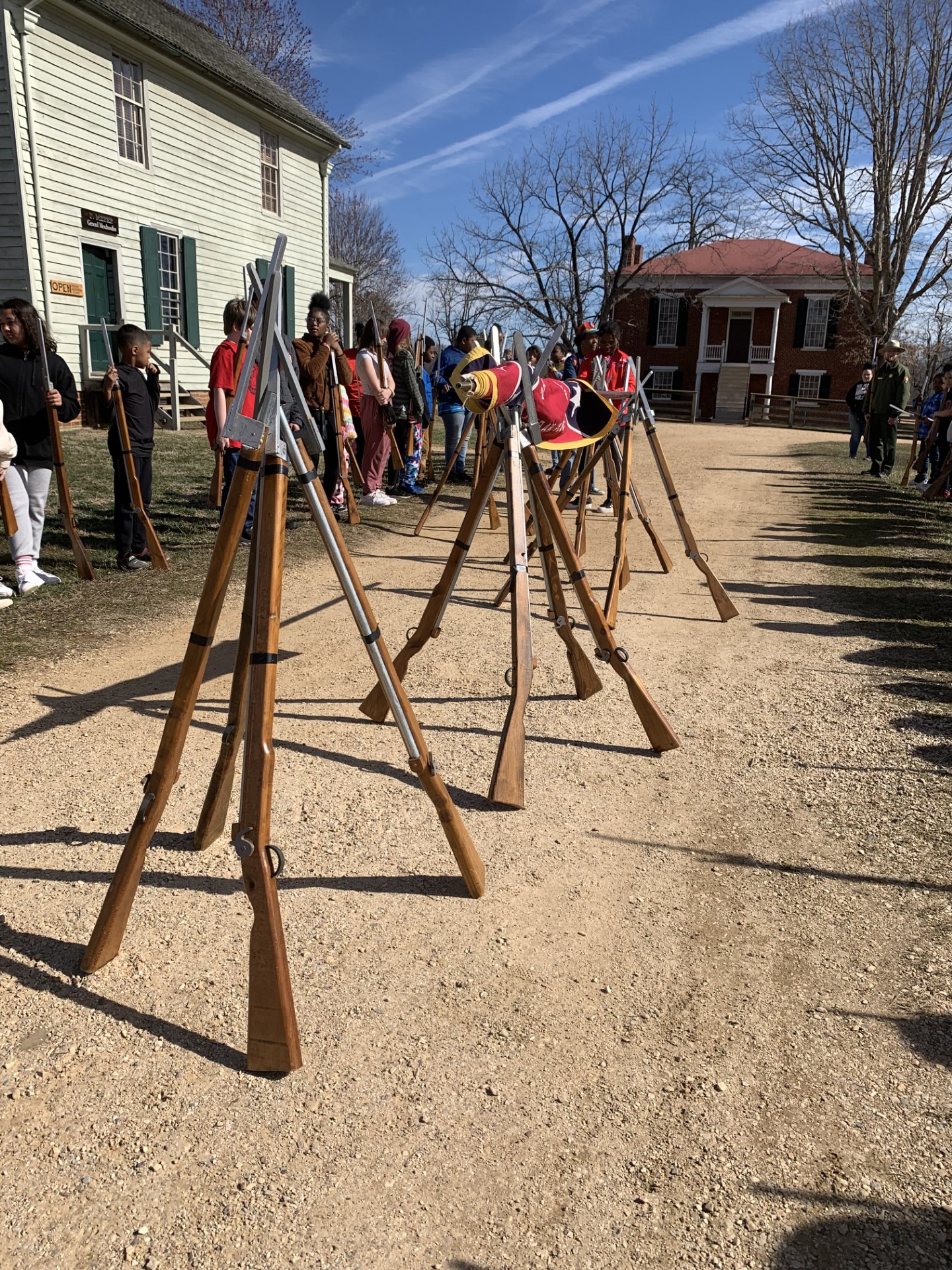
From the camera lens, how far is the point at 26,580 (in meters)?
6.59

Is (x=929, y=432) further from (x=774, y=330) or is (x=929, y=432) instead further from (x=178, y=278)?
(x=774, y=330)

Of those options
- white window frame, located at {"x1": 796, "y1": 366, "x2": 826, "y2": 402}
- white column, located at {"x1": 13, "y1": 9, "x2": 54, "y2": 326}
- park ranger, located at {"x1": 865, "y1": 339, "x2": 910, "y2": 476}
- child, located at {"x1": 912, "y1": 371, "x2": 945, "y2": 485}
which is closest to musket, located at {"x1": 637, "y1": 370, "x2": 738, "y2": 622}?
child, located at {"x1": 912, "y1": 371, "x2": 945, "y2": 485}

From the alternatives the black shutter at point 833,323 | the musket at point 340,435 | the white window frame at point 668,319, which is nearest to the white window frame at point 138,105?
the musket at point 340,435

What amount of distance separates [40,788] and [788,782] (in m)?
3.41

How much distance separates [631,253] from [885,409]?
3315 cm

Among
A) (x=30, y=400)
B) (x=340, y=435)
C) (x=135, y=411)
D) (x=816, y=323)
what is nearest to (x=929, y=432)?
(x=340, y=435)

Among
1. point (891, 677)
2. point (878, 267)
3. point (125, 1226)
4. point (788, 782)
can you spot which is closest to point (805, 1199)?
point (125, 1226)

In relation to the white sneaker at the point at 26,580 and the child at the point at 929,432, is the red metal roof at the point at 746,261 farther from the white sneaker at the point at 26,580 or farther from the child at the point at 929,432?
the white sneaker at the point at 26,580

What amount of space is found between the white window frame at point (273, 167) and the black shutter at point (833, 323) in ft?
103

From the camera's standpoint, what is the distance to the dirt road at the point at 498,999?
6.60ft

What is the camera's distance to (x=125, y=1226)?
6.41ft

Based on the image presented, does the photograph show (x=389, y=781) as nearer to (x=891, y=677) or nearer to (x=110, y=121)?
(x=891, y=677)

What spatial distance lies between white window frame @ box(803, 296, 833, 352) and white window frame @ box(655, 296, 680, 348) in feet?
20.8

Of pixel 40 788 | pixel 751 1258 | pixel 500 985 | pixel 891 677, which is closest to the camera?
pixel 751 1258
